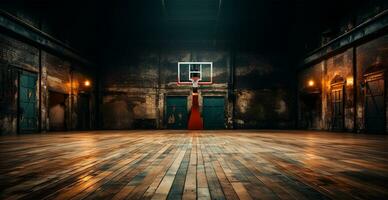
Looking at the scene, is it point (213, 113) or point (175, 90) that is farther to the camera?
point (175, 90)

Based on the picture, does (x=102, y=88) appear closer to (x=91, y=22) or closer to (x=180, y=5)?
(x=91, y=22)

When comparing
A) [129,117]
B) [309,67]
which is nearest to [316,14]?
[309,67]

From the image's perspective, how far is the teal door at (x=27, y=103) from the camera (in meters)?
9.32

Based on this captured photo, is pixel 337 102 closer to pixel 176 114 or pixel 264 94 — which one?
pixel 264 94

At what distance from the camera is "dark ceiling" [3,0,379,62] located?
11742mm

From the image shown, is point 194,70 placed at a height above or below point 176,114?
above

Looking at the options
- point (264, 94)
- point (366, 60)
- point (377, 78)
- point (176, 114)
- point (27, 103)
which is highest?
point (366, 60)

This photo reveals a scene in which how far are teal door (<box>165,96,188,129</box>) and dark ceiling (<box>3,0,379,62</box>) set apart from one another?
130 inches

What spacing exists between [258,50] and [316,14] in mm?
3754

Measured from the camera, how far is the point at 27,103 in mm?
9664

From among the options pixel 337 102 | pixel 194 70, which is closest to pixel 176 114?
pixel 194 70

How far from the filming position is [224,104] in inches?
601

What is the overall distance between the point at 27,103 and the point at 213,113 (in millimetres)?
8684

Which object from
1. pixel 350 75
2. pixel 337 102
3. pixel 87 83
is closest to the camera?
pixel 350 75
